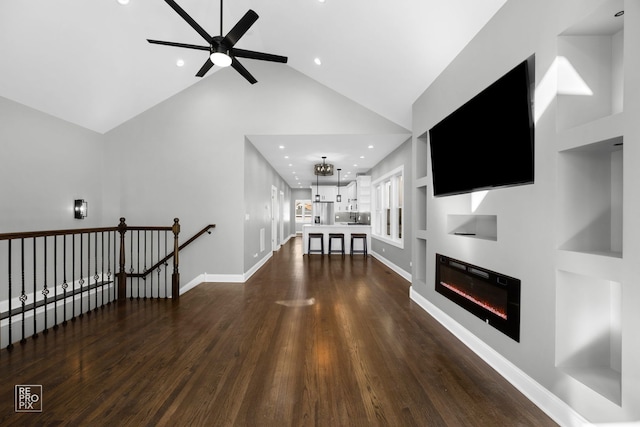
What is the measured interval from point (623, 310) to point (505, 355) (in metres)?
1.07

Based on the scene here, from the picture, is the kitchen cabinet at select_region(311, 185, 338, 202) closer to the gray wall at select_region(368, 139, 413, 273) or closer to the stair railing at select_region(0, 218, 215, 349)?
the gray wall at select_region(368, 139, 413, 273)

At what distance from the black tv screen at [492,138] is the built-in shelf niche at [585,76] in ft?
0.71

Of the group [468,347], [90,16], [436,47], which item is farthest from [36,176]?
[468,347]

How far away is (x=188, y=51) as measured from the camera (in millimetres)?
4656

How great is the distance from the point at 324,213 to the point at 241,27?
34.1 feet

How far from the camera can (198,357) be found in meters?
2.52

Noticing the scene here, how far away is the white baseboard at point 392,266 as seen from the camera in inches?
217

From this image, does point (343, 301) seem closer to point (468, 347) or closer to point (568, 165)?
point (468, 347)

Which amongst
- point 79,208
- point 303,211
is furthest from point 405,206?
point 303,211

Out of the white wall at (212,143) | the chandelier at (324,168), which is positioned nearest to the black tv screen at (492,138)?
the white wall at (212,143)

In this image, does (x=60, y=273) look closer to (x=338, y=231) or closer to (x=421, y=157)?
(x=421, y=157)

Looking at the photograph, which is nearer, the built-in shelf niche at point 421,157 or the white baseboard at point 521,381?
the white baseboard at point 521,381

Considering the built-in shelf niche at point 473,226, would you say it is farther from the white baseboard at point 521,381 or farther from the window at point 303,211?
the window at point 303,211

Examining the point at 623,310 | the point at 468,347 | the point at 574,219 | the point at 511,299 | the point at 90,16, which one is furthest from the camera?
the point at 90,16
